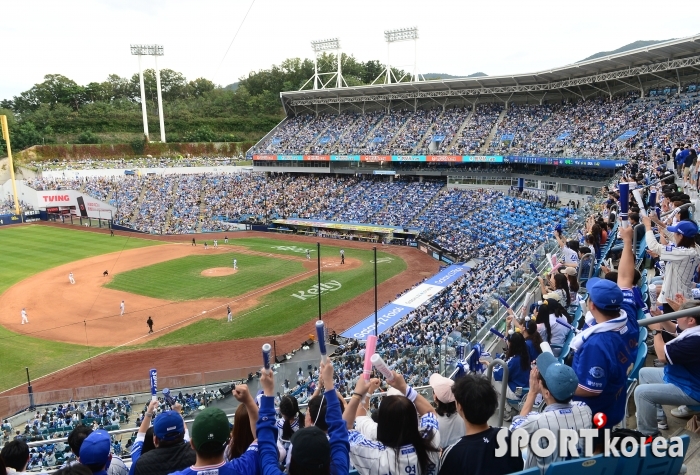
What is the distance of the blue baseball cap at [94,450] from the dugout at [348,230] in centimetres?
4113

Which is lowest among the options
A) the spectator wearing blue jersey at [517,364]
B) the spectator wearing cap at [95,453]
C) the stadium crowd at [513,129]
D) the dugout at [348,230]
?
the dugout at [348,230]

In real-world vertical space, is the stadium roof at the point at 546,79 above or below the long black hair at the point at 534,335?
above

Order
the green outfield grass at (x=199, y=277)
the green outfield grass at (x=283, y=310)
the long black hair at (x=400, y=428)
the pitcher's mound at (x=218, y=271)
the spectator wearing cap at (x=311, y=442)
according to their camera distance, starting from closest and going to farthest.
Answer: the spectator wearing cap at (x=311, y=442)
the long black hair at (x=400, y=428)
the green outfield grass at (x=283, y=310)
the green outfield grass at (x=199, y=277)
the pitcher's mound at (x=218, y=271)

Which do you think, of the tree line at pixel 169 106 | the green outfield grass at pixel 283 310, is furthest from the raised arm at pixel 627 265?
the tree line at pixel 169 106

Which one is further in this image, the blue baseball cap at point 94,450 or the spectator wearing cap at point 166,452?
the blue baseball cap at point 94,450

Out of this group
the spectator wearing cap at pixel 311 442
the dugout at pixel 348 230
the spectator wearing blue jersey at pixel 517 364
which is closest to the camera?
the spectator wearing cap at pixel 311 442

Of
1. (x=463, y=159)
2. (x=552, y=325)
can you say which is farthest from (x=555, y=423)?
(x=463, y=159)

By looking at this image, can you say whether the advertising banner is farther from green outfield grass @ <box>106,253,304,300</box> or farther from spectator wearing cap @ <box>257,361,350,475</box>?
spectator wearing cap @ <box>257,361,350,475</box>

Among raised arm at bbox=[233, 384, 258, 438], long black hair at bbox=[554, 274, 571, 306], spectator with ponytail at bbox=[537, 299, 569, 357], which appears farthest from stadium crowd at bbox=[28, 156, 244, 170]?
raised arm at bbox=[233, 384, 258, 438]

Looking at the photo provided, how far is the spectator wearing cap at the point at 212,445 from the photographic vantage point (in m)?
3.52

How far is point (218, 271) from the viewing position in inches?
1465

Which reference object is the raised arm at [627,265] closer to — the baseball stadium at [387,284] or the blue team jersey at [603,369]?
the baseball stadium at [387,284]

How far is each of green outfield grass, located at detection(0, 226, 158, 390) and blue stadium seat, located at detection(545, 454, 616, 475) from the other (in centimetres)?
2396

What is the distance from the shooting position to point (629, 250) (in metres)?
5.92
